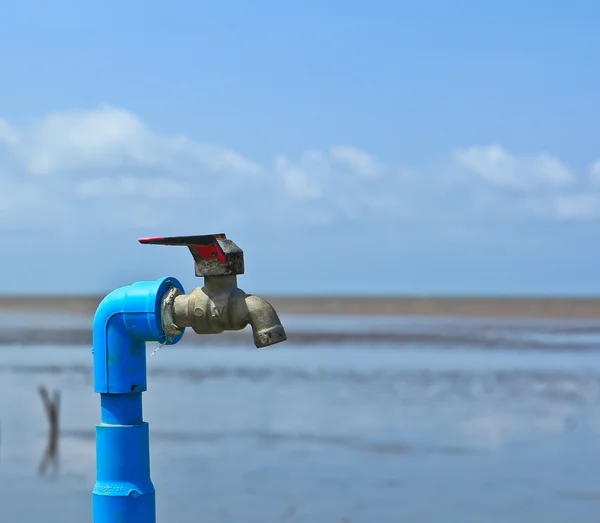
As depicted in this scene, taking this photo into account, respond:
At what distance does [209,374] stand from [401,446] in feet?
34.1

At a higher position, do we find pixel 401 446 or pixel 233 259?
pixel 233 259

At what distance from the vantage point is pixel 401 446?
13.6 metres

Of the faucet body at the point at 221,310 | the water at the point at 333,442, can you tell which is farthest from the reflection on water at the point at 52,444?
the faucet body at the point at 221,310

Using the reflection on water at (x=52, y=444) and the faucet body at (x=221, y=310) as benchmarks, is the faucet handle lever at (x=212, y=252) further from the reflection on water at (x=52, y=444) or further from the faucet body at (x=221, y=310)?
the reflection on water at (x=52, y=444)

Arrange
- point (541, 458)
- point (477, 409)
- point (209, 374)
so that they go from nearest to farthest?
point (541, 458)
point (477, 409)
point (209, 374)

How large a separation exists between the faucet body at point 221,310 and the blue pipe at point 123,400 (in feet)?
0.20

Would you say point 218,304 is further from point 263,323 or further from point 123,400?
point 123,400

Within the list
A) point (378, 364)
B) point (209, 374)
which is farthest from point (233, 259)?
point (378, 364)

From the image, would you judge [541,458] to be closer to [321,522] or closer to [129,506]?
[321,522]

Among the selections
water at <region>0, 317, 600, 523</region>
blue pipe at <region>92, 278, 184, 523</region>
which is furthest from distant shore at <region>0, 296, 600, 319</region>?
blue pipe at <region>92, 278, 184, 523</region>

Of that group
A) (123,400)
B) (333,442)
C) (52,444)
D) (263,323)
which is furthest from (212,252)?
(52,444)

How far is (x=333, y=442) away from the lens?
13.9m

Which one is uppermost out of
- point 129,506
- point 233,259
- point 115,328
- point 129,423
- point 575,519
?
point 233,259

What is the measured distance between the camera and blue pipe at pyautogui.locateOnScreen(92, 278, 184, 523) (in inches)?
143
